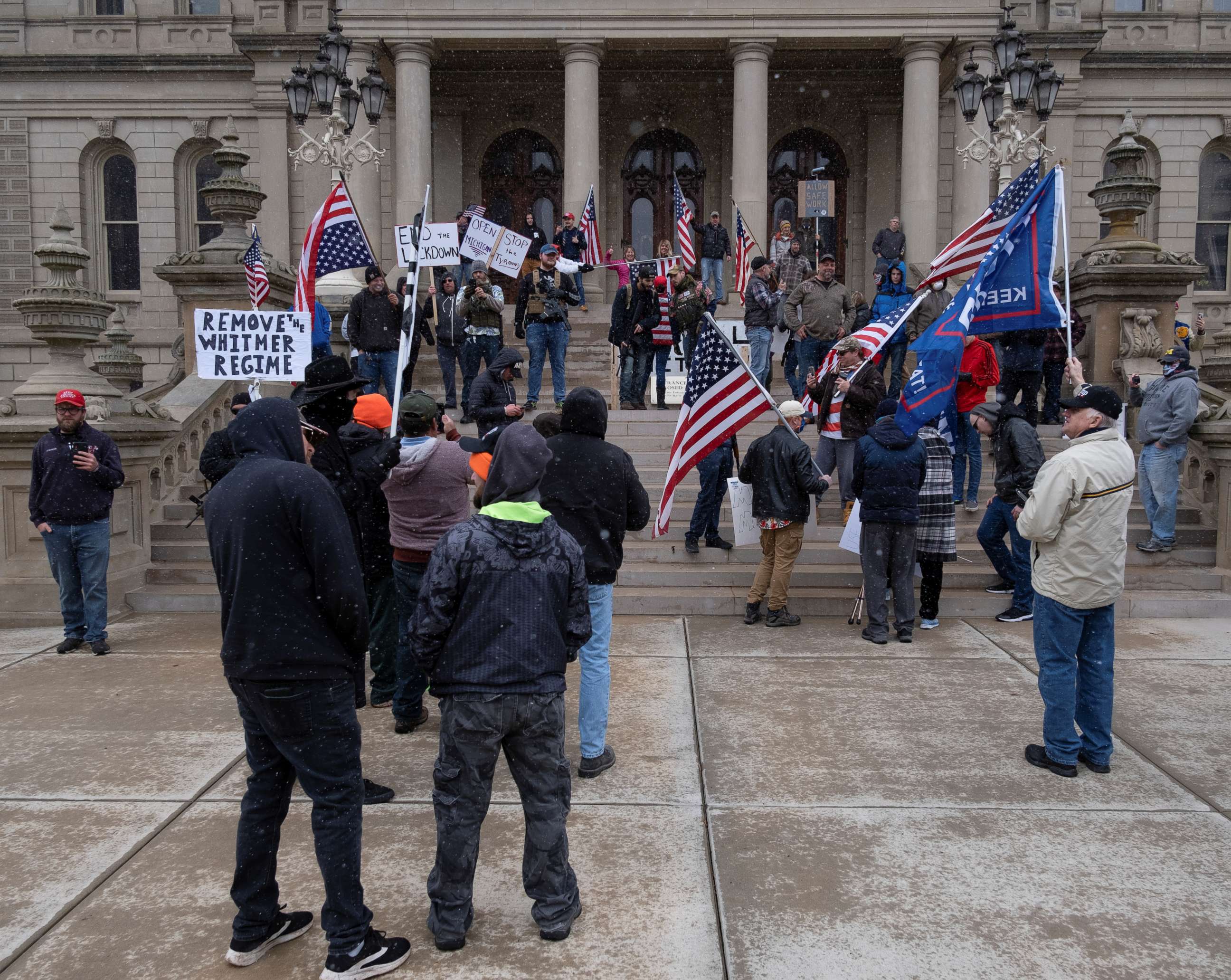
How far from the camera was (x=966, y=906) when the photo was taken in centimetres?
391

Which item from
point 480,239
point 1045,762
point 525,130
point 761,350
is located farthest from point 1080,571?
point 525,130

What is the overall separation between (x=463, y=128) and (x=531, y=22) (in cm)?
440

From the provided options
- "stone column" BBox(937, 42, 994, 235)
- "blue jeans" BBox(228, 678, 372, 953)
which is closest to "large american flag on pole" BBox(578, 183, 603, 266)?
"stone column" BBox(937, 42, 994, 235)

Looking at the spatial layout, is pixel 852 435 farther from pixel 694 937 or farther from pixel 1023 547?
pixel 694 937

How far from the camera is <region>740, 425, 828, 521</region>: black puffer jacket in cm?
811

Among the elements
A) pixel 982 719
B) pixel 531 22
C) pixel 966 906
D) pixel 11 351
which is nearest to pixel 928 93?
pixel 531 22

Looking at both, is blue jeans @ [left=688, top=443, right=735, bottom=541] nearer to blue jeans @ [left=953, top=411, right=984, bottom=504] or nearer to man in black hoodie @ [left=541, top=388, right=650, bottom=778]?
blue jeans @ [left=953, top=411, right=984, bottom=504]

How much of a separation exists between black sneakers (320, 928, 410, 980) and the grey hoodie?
29.9ft

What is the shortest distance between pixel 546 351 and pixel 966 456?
5749mm

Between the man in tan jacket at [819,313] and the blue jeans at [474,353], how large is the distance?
13.2ft

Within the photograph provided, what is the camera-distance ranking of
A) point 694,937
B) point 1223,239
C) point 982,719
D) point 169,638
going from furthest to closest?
1. point 1223,239
2. point 169,638
3. point 982,719
4. point 694,937

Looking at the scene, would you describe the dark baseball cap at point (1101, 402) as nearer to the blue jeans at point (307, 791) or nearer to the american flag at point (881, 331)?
the american flag at point (881, 331)

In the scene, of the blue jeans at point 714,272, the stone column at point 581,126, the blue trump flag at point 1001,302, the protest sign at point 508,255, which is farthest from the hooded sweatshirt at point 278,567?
the stone column at point 581,126

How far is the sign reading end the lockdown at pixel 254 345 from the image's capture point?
27.6 feet
